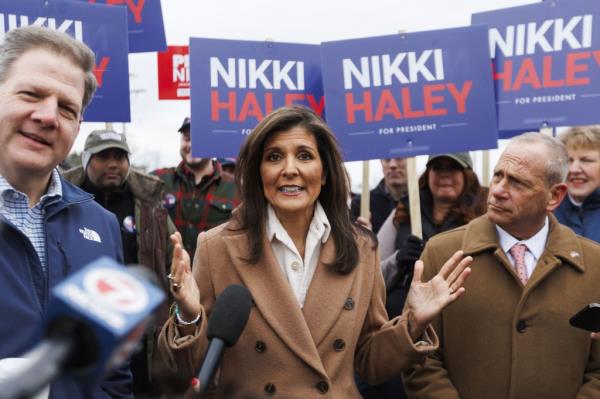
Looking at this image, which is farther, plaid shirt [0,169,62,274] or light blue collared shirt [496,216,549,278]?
light blue collared shirt [496,216,549,278]

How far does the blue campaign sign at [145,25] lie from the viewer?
20.1 ft

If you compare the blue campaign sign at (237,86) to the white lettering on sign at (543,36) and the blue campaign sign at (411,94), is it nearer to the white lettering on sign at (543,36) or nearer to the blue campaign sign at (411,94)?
the blue campaign sign at (411,94)

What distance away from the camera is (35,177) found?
92.3 inches

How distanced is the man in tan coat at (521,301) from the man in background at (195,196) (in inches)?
126

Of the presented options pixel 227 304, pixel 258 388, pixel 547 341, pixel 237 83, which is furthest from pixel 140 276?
pixel 237 83

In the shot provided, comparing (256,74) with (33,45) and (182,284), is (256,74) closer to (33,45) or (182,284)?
(182,284)

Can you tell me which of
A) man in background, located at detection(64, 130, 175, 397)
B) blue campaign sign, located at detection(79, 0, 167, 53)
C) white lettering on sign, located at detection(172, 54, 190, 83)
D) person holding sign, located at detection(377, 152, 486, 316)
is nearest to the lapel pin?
person holding sign, located at detection(377, 152, 486, 316)

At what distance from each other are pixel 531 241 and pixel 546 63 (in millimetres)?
2508

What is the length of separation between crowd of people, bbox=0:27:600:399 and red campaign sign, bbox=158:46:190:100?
5.29 metres

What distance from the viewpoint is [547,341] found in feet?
11.1

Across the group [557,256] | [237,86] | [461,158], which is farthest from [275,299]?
[237,86]

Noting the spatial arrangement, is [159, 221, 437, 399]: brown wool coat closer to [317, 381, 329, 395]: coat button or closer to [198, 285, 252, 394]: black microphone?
[317, 381, 329, 395]: coat button

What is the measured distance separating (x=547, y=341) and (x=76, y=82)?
240 cm

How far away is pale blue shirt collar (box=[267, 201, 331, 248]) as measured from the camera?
10.5ft
